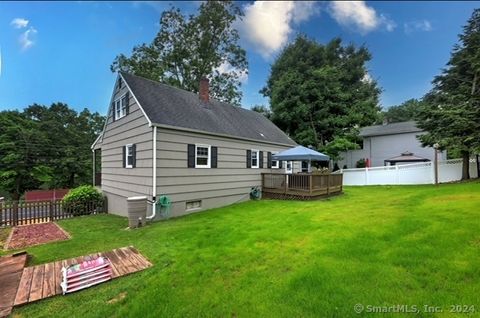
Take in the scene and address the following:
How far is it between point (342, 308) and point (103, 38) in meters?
11.5

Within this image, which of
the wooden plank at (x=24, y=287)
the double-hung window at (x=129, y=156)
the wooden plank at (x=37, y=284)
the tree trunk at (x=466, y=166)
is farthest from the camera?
the tree trunk at (x=466, y=166)

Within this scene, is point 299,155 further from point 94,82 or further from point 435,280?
point 94,82

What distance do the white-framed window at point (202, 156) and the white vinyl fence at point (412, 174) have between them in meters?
13.2

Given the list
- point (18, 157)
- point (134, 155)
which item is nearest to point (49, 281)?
point (134, 155)

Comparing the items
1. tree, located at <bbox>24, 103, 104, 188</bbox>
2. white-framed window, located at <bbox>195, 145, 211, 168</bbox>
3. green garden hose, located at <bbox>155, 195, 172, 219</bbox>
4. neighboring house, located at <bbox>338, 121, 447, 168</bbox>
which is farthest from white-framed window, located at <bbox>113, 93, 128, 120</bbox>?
tree, located at <bbox>24, 103, 104, 188</bbox>

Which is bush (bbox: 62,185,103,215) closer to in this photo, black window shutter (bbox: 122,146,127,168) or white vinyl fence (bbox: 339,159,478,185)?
black window shutter (bbox: 122,146,127,168)

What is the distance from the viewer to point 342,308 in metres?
3.11

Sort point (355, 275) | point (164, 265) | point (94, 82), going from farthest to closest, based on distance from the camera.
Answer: point (94, 82), point (164, 265), point (355, 275)

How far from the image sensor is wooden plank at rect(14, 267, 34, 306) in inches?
147

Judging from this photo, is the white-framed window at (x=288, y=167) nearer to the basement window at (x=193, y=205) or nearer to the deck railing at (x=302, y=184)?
the deck railing at (x=302, y=184)

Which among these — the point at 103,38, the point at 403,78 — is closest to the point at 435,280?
the point at 103,38

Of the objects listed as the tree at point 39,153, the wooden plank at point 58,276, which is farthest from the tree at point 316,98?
the tree at point 39,153

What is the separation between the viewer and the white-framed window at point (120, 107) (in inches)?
466

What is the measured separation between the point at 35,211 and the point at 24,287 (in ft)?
25.7
